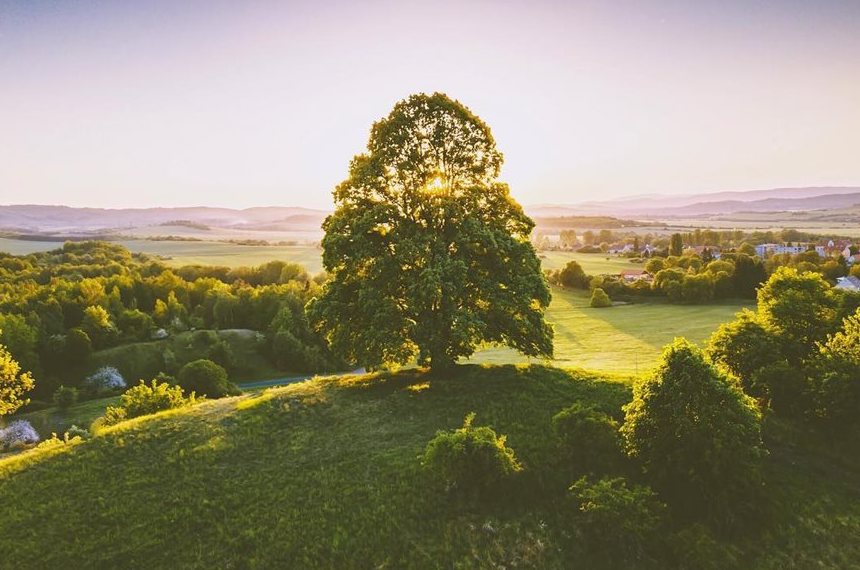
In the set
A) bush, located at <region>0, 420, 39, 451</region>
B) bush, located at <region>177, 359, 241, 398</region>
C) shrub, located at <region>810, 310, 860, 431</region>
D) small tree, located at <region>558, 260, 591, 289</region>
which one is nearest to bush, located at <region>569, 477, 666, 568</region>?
shrub, located at <region>810, 310, 860, 431</region>

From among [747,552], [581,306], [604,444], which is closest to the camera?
[747,552]

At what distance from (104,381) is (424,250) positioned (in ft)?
197

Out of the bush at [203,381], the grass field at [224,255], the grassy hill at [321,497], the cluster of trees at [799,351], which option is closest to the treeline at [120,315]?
the bush at [203,381]

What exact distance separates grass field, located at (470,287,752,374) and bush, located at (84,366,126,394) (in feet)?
153

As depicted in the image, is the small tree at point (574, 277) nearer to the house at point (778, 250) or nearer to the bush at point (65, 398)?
the house at point (778, 250)

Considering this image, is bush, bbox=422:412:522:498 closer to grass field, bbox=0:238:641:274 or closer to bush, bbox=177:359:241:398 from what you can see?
bush, bbox=177:359:241:398

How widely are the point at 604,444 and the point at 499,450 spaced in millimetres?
4575

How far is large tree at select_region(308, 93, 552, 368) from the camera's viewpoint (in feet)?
89.2

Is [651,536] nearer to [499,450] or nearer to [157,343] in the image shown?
[499,450]

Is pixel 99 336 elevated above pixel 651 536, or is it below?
below

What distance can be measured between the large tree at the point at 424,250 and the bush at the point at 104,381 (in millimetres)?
53617

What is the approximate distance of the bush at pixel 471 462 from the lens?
19.0 meters

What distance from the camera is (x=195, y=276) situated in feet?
439

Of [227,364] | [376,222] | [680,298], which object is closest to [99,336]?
[227,364]
